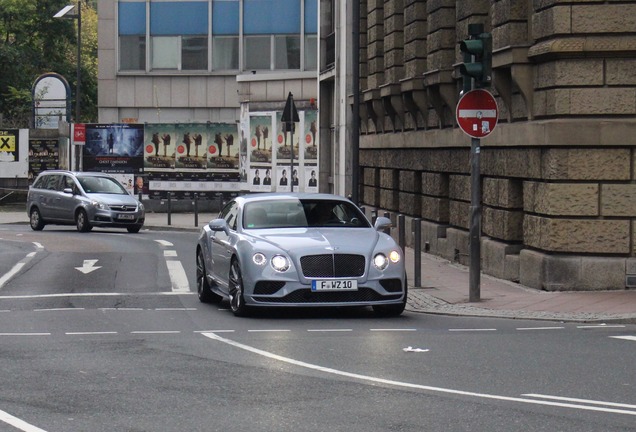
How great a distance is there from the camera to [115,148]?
51.0 m

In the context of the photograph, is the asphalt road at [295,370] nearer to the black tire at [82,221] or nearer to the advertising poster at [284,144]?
the black tire at [82,221]

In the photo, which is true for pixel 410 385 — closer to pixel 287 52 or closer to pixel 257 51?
pixel 287 52

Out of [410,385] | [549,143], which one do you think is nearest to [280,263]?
[549,143]

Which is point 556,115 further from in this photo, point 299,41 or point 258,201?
point 299,41

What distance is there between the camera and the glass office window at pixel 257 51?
207 ft

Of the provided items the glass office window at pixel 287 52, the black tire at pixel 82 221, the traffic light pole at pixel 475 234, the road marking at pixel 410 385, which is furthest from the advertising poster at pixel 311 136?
the road marking at pixel 410 385

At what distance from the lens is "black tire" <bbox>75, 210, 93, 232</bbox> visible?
3891 cm

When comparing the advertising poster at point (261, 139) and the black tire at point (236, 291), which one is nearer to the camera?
the black tire at point (236, 291)

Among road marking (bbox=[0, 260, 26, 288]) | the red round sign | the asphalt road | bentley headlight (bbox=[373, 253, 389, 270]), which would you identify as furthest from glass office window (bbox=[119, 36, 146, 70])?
bentley headlight (bbox=[373, 253, 389, 270])

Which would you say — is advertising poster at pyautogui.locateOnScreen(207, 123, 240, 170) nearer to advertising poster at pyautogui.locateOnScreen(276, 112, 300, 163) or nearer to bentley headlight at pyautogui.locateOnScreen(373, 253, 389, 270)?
advertising poster at pyautogui.locateOnScreen(276, 112, 300, 163)

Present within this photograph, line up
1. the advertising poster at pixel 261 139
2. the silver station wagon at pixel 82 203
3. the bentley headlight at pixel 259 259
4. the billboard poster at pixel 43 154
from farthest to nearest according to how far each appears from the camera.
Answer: the billboard poster at pixel 43 154 → the advertising poster at pixel 261 139 → the silver station wagon at pixel 82 203 → the bentley headlight at pixel 259 259

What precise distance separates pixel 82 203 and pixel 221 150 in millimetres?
12342

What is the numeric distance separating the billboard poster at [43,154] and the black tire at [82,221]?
52.7 ft

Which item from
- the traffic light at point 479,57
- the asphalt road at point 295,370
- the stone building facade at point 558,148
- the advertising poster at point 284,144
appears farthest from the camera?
the advertising poster at point 284,144
